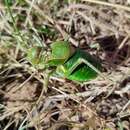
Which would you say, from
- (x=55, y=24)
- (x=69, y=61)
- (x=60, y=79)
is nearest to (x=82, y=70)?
(x=69, y=61)

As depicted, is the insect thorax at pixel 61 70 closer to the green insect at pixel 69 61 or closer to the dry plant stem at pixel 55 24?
the green insect at pixel 69 61

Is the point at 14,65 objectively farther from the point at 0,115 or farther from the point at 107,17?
the point at 107,17

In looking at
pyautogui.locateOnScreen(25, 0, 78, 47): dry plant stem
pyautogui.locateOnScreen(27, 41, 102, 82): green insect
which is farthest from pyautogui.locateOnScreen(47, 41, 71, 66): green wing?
pyautogui.locateOnScreen(25, 0, 78, 47): dry plant stem

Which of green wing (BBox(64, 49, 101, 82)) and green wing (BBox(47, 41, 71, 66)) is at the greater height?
green wing (BBox(47, 41, 71, 66))

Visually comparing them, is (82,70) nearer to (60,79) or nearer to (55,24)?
(60,79)

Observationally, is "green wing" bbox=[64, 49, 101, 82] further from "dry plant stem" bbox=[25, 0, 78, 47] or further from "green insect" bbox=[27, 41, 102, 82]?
"dry plant stem" bbox=[25, 0, 78, 47]

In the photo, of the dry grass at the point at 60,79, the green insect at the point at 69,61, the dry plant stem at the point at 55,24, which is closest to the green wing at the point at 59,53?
the green insect at the point at 69,61

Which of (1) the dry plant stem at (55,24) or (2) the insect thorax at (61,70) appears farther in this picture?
(1) the dry plant stem at (55,24)
